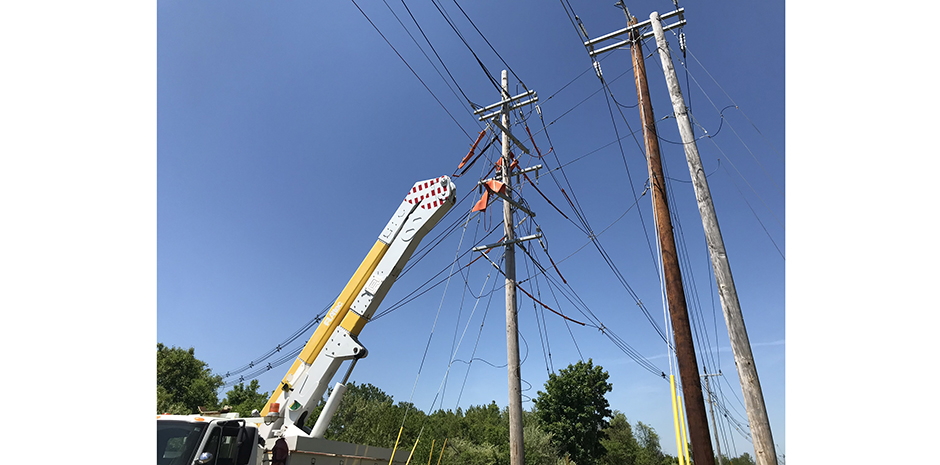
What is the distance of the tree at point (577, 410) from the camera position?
29250 millimetres

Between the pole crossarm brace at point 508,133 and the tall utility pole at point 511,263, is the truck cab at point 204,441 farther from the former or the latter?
the pole crossarm brace at point 508,133

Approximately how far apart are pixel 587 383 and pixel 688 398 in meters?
29.0

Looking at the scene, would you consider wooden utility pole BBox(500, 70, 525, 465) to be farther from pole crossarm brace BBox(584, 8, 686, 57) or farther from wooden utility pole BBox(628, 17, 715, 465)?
wooden utility pole BBox(628, 17, 715, 465)

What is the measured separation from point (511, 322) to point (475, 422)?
4173 centimetres

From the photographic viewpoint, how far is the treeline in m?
25.0

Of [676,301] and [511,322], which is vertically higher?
[511,322]

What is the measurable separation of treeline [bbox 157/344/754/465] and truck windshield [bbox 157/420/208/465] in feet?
57.1

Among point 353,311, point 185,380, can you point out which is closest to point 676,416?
point 353,311

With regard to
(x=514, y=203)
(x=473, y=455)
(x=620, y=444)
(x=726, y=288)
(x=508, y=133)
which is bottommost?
(x=473, y=455)

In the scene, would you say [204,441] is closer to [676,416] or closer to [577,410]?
[676,416]

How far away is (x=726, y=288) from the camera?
5.70m

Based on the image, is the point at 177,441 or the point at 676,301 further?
the point at 676,301

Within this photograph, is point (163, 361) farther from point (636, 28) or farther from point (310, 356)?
point (636, 28)
